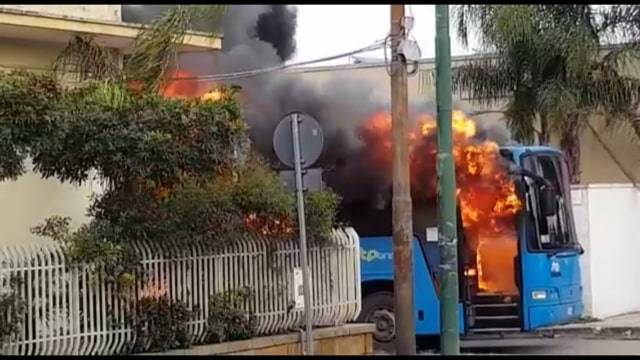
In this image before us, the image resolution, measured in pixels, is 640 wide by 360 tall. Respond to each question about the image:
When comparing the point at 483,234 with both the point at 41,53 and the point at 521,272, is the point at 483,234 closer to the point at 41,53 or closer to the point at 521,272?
the point at 521,272

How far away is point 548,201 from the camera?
1554 centimetres

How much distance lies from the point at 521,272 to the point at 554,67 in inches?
202

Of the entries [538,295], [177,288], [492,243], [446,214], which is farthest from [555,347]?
[177,288]

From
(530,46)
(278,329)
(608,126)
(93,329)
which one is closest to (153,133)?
(93,329)

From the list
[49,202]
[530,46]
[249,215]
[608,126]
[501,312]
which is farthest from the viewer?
[608,126]

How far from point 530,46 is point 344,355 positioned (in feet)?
27.9

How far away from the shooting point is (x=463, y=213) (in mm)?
15539

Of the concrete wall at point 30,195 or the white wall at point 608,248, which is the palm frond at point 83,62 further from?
the white wall at point 608,248

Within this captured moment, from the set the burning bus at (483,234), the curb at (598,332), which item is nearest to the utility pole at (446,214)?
the burning bus at (483,234)

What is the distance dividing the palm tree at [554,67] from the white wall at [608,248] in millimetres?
842

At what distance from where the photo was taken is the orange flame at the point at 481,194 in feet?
50.6

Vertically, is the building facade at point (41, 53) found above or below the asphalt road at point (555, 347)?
above

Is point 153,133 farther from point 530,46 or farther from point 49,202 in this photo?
point 530,46

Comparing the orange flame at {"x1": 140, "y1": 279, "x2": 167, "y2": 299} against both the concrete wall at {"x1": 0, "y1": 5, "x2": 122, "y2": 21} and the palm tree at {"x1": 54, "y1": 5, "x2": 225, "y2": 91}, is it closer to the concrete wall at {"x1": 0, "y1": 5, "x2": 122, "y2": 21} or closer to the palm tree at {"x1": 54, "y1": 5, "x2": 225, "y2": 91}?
the palm tree at {"x1": 54, "y1": 5, "x2": 225, "y2": 91}
